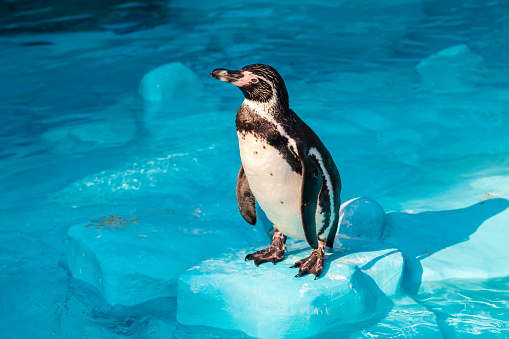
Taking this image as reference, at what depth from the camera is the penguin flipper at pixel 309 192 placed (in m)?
2.54

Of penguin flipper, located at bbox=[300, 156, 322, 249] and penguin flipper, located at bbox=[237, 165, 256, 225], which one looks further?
penguin flipper, located at bbox=[237, 165, 256, 225]

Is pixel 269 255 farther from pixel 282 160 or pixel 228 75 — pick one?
pixel 228 75

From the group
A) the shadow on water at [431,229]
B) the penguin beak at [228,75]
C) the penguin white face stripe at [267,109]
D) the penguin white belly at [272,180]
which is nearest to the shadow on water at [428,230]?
the shadow on water at [431,229]

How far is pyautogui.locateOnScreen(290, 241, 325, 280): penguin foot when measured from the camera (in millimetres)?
2795

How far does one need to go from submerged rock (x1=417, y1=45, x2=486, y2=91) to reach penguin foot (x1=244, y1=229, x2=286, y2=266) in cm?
463

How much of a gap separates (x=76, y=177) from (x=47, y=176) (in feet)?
0.97

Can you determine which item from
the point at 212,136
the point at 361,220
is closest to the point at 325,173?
the point at 361,220

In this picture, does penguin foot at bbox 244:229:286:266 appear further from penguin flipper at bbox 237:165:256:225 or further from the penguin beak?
the penguin beak

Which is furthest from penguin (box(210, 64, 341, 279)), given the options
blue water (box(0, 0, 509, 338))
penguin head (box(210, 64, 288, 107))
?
blue water (box(0, 0, 509, 338))

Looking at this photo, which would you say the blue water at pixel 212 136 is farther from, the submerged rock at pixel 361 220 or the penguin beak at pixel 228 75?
the penguin beak at pixel 228 75

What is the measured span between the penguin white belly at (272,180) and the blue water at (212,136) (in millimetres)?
578

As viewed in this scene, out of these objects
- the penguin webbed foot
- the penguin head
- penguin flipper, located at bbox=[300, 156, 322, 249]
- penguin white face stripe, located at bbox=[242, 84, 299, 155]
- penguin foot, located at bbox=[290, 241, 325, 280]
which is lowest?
the penguin webbed foot

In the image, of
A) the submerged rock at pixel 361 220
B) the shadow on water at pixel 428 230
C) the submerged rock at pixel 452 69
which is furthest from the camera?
the submerged rock at pixel 452 69

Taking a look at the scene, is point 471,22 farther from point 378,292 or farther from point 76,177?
point 378,292
